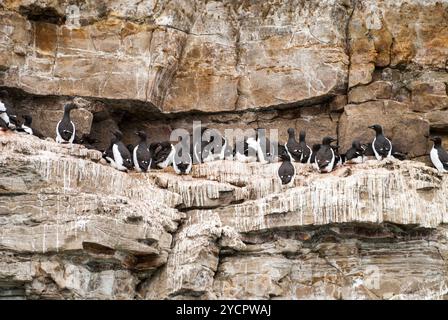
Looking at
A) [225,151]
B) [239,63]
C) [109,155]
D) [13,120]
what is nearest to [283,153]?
[225,151]

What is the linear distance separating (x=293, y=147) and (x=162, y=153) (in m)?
2.27

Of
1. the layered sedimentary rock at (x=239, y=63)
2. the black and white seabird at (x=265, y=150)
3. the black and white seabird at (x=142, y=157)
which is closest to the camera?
the black and white seabird at (x=142, y=157)

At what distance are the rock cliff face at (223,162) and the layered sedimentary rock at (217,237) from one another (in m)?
0.02

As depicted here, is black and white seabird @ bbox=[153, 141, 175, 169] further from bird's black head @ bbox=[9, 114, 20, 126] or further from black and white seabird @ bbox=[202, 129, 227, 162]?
bird's black head @ bbox=[9, 114, 20, 126]

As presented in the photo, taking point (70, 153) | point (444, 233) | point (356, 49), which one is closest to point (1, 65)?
point (70, 153)

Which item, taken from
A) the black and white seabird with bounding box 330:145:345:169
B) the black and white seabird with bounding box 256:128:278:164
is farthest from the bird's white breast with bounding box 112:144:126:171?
the black and white seabird with bounding box 330:145:345:169

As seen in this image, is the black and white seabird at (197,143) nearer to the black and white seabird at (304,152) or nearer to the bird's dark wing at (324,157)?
the black and white seabird at (304,152)

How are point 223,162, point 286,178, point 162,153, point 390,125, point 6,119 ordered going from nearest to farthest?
point 286,178
point 6,119
point 223,162
point 162,153
point 390,125

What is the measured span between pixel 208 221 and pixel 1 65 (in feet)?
16.4

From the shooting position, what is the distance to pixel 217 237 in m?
18.4

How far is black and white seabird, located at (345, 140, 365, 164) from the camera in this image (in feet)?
67.9

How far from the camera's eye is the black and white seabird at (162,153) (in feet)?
69.9

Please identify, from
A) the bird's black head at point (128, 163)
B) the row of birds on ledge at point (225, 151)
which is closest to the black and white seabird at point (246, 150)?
the row of birds on ledge at point (225, 151)

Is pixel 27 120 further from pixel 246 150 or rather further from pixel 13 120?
pixel 246 150
